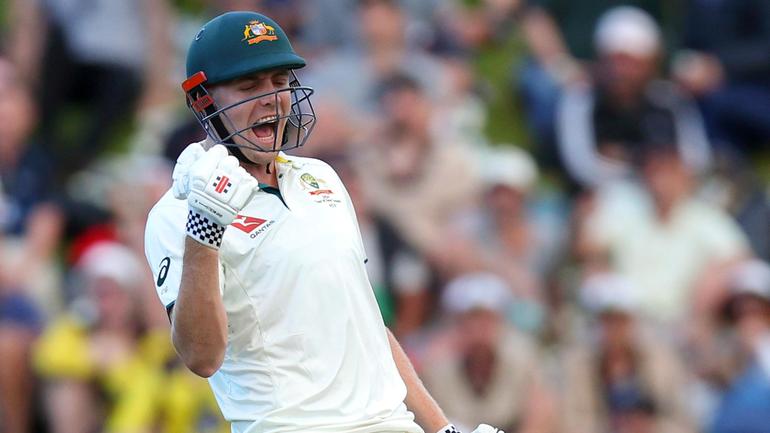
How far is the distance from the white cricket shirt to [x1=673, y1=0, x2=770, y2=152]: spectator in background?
6.59 metres

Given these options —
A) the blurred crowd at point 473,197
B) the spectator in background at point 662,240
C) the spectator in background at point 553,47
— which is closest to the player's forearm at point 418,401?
the blurred crowd at point 473,197

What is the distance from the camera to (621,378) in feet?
29.3

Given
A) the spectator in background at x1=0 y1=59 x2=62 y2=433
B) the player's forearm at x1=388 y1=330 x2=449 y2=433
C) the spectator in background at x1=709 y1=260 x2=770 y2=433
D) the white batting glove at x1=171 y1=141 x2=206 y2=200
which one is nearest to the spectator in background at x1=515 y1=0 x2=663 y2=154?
the spectator in background at x1=709 y1=260 x2=770 y2=433

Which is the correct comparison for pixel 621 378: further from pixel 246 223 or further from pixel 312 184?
pixel 246 223

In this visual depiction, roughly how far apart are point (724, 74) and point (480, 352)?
10.4 feet

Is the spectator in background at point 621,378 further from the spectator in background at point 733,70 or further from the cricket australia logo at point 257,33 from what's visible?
the cricket australia logo at point 257,33

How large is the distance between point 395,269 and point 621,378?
64.4 inches

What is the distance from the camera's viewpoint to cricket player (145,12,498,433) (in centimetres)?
437

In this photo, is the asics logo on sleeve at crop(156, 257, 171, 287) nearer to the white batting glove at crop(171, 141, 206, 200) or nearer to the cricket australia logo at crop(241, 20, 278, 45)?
the white batting glove at crop(171, 141, 206, 200)

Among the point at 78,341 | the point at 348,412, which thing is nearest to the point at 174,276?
the point at 348,412

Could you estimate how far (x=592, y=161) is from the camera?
10.3 meters

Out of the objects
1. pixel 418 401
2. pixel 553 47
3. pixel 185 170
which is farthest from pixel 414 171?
pixel 185 170

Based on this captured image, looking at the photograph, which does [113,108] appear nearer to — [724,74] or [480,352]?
[480,352]

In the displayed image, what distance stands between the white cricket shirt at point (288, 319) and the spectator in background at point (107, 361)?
4265 mm
